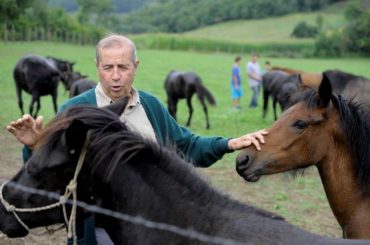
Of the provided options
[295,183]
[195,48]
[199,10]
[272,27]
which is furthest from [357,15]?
[295,183]

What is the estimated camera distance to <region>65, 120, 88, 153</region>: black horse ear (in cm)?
231

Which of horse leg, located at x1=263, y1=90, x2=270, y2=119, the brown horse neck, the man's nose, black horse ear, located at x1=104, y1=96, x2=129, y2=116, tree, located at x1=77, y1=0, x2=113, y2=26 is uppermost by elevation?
the man's nose

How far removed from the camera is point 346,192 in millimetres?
3889

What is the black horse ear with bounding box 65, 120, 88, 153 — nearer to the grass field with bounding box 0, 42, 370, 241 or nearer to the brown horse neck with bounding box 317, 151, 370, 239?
the grass field with bounding box 0, 42, 370, 241

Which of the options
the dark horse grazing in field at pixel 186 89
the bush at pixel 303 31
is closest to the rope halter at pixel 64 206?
the dark horse grazing in field at pixel 186 89

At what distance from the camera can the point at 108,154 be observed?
2350 millimetres

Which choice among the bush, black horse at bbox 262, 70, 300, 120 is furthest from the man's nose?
the bush

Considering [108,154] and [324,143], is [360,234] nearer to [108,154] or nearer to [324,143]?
[324,143]

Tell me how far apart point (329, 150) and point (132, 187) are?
1.94 metres

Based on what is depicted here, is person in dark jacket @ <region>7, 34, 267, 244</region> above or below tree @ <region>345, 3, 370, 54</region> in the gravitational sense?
above

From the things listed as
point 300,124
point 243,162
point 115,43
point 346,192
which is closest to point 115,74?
point 115,43

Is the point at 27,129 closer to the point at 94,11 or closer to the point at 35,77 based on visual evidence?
the point at 35,77

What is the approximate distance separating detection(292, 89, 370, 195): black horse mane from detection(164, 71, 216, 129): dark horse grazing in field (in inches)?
428

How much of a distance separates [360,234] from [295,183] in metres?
5.44
